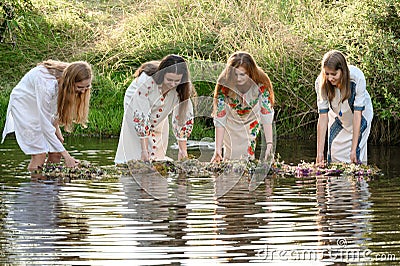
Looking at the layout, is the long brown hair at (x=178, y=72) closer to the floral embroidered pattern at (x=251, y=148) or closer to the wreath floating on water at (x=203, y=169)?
the wreath floating on water at (x=203, y=169)

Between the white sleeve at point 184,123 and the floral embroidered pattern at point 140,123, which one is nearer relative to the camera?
the floral embroidered pattern at point 140,123

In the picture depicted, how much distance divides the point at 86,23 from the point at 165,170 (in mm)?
10440

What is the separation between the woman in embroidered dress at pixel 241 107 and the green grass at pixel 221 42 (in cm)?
333

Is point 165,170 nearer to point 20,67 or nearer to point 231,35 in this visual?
point 231,35

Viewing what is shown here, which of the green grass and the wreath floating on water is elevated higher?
the green grass

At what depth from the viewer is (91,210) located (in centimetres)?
741

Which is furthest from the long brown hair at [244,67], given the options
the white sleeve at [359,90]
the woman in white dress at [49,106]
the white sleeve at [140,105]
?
the woman in white dress at [49,106]

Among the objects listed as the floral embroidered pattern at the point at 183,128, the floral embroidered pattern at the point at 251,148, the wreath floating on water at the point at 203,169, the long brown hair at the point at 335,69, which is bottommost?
the wreath floating on water at the point at 203,169

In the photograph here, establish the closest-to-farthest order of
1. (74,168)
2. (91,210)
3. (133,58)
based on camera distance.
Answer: (91,210) < (74,168) < (133,58)

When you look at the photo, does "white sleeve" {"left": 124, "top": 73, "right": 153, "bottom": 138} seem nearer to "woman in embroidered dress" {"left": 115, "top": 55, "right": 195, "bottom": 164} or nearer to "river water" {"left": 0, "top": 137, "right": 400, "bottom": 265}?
"woman in embroidered dress" {"left": 115, "top": 55, "right": 195, "bottom": 164}

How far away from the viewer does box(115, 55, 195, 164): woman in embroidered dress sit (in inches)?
381

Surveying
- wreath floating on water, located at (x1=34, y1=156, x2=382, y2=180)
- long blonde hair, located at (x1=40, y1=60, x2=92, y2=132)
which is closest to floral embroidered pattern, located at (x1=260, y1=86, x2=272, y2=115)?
wreath floating on water, located at (x1=34, y1=156, x2=382, y2=180)

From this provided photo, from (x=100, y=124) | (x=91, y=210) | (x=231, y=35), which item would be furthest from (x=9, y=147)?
(x=91, y=210)

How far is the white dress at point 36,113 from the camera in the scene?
9789 mm
